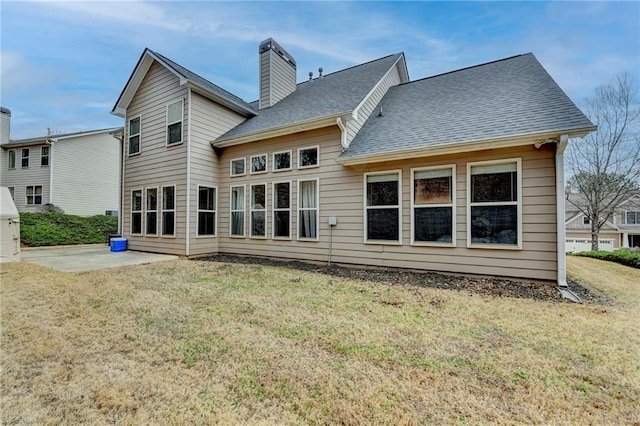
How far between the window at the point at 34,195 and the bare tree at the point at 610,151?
31120 mm

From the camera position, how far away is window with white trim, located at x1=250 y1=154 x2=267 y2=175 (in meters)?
8.53

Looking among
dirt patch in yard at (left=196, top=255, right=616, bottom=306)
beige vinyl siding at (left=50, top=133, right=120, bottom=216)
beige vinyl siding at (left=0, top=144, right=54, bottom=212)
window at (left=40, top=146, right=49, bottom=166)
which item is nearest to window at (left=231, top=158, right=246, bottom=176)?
dirt patch in yard at (left=196, top=255, right=616, bottom=306)

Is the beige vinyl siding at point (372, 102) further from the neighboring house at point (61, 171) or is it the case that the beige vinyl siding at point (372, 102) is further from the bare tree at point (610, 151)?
the neighboring house at point (61, 171)

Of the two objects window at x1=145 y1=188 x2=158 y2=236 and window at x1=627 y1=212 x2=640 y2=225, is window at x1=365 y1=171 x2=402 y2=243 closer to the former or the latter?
window at x1=145 y1=188 x2=158 y2=236

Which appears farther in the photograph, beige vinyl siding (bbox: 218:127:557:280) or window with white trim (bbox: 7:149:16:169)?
window with white trim (bbox: 7:149:16:169)

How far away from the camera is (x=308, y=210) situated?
7660 mm

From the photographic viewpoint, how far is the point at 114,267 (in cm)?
690

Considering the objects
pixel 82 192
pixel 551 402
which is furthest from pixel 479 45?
pixel 82 192

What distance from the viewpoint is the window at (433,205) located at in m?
5.91

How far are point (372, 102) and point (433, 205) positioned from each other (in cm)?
408

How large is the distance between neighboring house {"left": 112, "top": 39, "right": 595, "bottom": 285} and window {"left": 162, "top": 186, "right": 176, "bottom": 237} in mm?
61

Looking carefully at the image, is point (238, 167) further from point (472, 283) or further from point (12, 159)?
point (12, 159)

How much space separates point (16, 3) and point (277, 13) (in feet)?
21.1

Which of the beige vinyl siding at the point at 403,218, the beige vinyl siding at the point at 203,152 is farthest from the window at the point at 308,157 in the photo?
the beige vinyl siding at the point at 203,152
